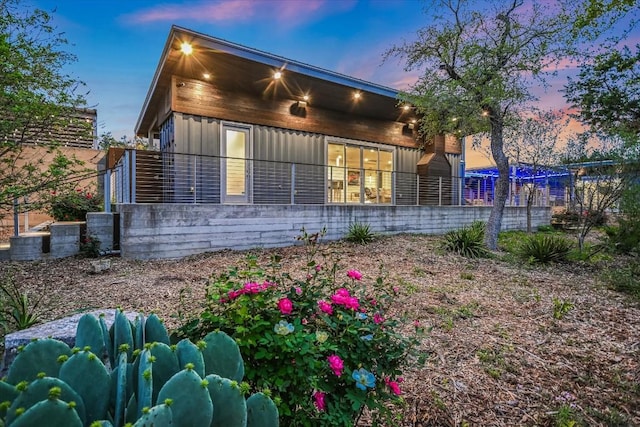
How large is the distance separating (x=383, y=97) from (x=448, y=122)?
214 cm

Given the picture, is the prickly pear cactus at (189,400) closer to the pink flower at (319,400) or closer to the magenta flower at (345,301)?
the pink flower at (319,400)

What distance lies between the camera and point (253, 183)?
29.2 feet

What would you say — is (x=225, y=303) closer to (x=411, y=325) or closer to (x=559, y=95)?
(x=411, y=325)

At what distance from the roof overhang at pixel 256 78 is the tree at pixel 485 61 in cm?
141

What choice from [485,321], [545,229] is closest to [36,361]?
[485,321]

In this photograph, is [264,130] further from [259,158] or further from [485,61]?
[485,61]

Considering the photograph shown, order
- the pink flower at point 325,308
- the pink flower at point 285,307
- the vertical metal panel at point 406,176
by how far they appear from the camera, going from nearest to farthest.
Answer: the pink flower at point 285,307, the pink flower at point 325,308, the vertical metal panel at point 406,176

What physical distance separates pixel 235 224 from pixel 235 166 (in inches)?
84.8

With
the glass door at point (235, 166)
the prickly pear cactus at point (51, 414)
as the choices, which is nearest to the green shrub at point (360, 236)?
the glass door at point (235, 166)

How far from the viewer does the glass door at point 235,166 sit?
856cm

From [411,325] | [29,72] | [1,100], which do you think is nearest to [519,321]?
[411,325]

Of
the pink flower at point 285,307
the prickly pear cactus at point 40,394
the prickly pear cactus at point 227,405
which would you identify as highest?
the pink flower at point 285,307

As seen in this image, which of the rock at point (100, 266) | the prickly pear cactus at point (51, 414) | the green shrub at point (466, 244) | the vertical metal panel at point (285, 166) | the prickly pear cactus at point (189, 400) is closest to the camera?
the prickly pear cactus at point (51, 414)

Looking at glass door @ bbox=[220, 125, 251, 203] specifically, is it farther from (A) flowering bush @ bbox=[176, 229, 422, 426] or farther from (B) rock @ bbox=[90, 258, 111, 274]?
(A) flowering bush @ bbox=[176, 229, 422, 426]
